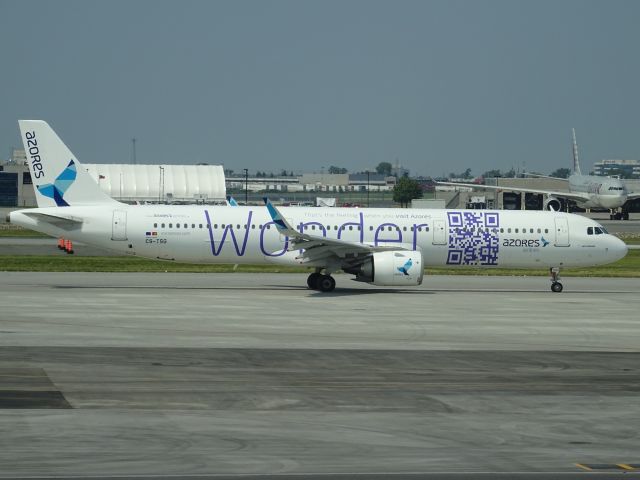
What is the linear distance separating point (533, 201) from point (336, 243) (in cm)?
9600

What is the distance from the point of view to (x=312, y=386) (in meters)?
18.0

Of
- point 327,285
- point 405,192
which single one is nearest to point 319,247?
point 327,285

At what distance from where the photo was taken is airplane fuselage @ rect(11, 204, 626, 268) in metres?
35.8

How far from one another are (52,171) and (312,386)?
844 inches

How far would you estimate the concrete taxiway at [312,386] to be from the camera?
1302cm

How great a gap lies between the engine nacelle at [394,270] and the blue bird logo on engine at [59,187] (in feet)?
38.0

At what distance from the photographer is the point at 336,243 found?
3434 centimetres

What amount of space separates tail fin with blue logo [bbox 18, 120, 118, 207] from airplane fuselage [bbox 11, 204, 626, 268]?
0.78 metres

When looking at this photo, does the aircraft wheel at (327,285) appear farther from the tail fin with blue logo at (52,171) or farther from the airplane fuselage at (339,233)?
the tail fin with blue logo at (52,171)

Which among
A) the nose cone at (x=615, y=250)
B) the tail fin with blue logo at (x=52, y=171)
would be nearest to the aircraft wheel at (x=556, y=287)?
the nose cone at (x=615, y=250)

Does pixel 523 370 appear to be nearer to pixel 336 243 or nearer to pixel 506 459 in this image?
pixel 506 459

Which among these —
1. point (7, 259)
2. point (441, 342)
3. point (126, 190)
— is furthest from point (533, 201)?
point (441, 342)

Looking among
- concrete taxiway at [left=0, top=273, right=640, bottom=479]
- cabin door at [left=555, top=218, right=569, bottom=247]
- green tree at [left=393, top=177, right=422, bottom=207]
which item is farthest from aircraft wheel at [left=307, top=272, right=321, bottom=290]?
green tree at [left=393, top=177, right=422, bottom=207]

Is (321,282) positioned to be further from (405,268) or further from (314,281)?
(405,268)
